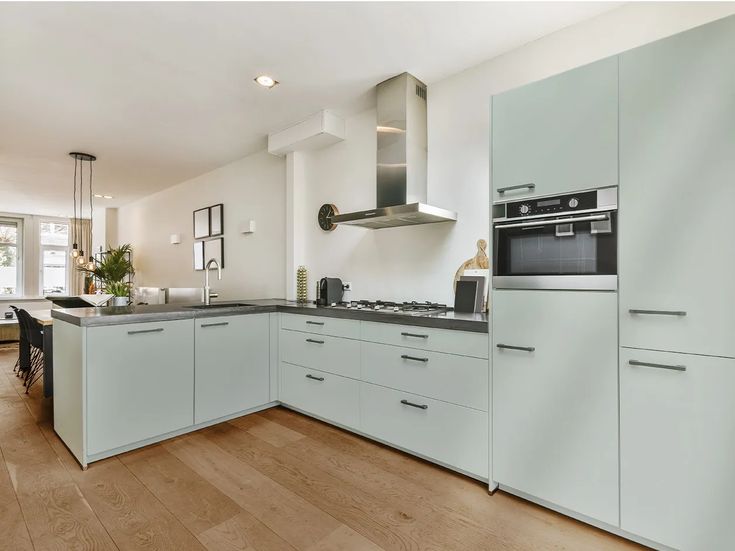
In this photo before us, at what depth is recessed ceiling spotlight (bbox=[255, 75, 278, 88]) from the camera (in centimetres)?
281

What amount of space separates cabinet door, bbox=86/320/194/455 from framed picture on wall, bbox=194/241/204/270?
2.96 meters

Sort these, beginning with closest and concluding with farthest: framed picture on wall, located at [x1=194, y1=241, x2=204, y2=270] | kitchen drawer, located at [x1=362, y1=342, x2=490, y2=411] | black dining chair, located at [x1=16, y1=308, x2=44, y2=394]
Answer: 1. kitchen drawer, located at [x1=362, y1=342, x2=490, y2=411]
2. black dining chair, located at [x1=16, y1=308, x2=44, y2=394]
3. framed picture on wall, located at [x1=194, y1=241, x2=204, y2=270]

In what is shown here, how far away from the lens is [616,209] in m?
1.61

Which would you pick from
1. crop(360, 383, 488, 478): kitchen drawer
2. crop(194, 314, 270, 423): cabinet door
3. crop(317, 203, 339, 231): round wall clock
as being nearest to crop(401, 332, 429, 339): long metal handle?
crop(360, 383, 488, 478): kitchen drawer

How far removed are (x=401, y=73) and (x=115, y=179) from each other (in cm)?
471

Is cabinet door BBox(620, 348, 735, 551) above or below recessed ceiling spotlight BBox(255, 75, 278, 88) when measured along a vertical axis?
below

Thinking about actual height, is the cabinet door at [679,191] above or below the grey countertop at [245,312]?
above

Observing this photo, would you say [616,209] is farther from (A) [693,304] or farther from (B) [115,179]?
Answer: (B) [115,179]

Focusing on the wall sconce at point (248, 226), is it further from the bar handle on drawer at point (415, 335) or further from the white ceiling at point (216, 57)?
the bar handle on drawer at point (415, 335)

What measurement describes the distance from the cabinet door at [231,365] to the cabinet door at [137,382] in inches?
3.2

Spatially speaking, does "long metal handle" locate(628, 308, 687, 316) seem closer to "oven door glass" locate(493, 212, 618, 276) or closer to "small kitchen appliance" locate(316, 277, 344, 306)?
"oven door glass" locate(493, 212, 618, 276)

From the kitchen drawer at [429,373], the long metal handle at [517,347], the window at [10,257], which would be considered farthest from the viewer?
the window at [10,257]

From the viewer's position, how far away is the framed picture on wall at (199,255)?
17.6 feet

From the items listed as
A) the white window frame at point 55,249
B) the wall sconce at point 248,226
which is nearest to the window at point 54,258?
the white window frame at point 55,249
